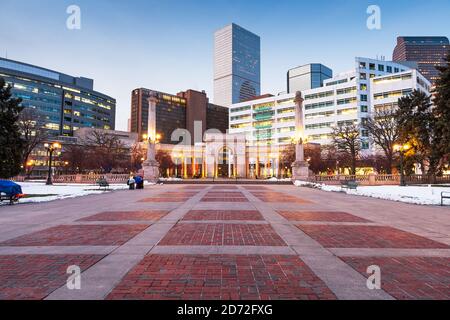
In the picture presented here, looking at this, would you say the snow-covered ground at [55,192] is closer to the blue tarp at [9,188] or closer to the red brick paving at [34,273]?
the blue tarp at [9,188]

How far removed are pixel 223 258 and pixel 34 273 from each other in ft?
10.5

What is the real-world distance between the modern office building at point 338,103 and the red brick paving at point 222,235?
2852 inches

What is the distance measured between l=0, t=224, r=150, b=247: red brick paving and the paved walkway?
0.09 feet

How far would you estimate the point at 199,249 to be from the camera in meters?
5.66

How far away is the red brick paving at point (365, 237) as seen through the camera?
613cm

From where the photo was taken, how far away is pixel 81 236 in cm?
688

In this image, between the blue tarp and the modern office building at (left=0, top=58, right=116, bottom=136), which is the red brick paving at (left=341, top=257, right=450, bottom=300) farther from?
the modern office building at (left=0, top=58, right=116, bottom=136)

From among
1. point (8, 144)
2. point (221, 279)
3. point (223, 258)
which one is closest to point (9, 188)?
point (8, 144)

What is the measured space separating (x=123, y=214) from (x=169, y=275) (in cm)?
712

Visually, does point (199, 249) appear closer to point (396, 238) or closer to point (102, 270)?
point (102, 270)

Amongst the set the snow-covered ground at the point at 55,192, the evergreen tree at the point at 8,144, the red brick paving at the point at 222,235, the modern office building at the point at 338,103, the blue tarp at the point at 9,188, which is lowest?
the snow-covered ground at the point at 55,192

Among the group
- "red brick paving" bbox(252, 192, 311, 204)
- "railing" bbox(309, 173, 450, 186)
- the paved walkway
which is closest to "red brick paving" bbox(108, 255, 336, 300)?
the paved walkway

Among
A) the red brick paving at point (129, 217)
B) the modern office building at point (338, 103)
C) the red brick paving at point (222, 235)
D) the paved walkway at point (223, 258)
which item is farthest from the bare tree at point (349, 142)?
the red brick paving at point (222, 235)
